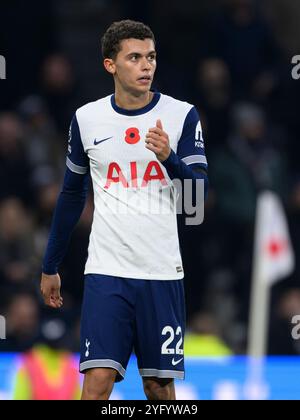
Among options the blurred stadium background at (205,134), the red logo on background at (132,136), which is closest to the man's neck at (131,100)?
the red logo on background at (132,136)

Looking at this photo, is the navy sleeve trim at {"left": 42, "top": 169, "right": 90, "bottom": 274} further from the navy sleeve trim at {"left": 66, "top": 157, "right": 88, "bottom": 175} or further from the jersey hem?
the jersey hem

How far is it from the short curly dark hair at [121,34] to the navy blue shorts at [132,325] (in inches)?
42.5

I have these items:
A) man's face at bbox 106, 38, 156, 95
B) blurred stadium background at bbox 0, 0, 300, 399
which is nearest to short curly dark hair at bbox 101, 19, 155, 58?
man's face at bbox 106, 38, 156, 95

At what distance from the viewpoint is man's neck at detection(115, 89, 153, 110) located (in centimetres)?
686

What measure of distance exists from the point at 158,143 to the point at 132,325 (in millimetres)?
919

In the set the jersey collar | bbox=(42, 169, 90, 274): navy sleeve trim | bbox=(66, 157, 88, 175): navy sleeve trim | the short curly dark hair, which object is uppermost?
the short curly dark hair

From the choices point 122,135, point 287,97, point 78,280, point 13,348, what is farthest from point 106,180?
point 287,97

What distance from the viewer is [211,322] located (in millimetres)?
12086

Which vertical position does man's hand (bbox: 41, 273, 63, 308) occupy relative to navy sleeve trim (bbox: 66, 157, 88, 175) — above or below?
below

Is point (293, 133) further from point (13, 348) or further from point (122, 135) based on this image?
point (122, 135)

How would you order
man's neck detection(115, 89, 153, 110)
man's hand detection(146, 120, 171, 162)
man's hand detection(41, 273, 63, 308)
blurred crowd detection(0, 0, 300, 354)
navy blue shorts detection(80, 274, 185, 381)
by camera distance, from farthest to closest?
blurred crowd detection(0, 0, 300, 354)
man's hand detection(41, 273, 63, 308)
man's neck detection(115, 89, 153, 110)
navy blue shorts detection(80, 274, 185, 381)
man's hand detection(146, 120, 171, 162)

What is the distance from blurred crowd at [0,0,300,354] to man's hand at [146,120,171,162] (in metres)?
4.72

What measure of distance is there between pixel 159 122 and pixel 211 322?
573 centimetres

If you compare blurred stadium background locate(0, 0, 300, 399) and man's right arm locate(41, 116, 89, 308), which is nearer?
man's right arm locate(41, 116, 89, 308)
